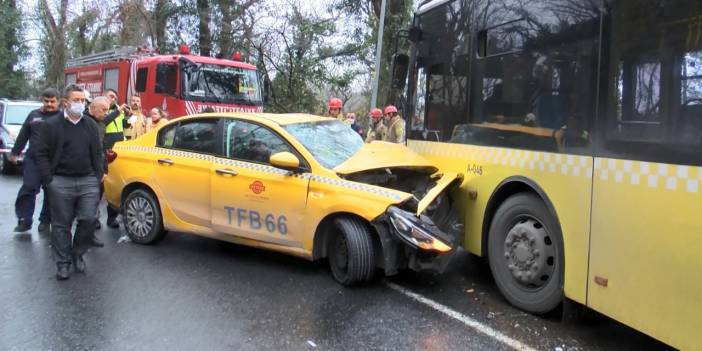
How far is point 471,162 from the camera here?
4.99 m

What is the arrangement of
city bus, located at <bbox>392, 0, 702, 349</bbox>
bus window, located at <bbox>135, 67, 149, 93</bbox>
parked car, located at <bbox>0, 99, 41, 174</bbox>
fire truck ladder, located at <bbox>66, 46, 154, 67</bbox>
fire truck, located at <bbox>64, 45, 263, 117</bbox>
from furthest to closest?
fire truck ladder, located at <bbox>66, 46, 154, 67</bbox>, bus window, located at <bbox>135, 67, 149, 93</bbox>, parked car, located at <bbox>0, 99, 41, 174</bbox>, fire truck, located at <bbox>64, 45, 263, 117</bbox>, city bus, located at <bbox>392, 0, 702, 349</bbox>

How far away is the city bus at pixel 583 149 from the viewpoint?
3.03 m

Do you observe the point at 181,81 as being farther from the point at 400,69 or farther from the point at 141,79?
the point at 400,69

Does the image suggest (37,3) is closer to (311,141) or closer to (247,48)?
(247,48)

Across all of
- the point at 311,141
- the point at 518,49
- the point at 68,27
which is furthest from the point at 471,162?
the point at 68,27

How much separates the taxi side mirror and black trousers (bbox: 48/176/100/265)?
176 centimetres

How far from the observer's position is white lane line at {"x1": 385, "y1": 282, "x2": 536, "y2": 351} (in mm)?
3746

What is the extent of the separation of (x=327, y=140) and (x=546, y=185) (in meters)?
2.29

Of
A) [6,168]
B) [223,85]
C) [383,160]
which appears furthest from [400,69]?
[6,168]

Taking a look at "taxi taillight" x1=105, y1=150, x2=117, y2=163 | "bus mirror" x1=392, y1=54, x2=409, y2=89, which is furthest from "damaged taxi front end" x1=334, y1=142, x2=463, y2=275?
"taxi taillight" x1=105, y1=150, x2=117, y2=163

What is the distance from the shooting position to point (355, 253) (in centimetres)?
465

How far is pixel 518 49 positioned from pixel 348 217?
1.97 meters

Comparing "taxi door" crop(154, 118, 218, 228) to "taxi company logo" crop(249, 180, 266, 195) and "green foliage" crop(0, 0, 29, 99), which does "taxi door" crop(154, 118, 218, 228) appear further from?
"green foliage" crop(0, 0, 29, 99)

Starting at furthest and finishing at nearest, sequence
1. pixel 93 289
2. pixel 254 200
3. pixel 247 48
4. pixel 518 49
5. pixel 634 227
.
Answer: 1. pixel 247 48
2. pixel 254 200
3. pixel 93 289
4. pixel 518 49
5. pixel 634 227
